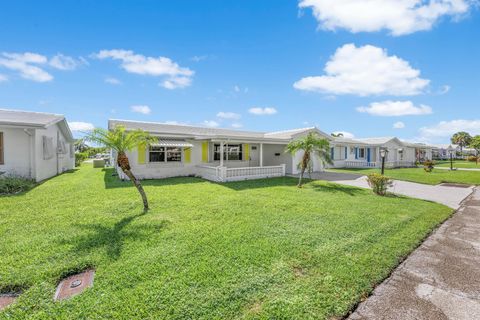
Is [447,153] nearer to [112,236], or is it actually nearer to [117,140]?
[117,140]

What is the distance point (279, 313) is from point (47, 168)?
62.6 feet

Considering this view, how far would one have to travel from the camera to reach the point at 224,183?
1518 centimetres

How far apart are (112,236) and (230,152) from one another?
568 inches

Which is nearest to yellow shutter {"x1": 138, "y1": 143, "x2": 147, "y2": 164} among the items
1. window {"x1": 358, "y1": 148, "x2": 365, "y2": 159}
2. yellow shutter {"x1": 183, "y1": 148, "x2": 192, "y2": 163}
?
yellow shutter {"x1": 183, "y1": 148, "x2": 192, "y2": 163}

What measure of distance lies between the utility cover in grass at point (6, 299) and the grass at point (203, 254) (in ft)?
0.45

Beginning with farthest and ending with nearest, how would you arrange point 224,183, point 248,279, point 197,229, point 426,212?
point 224,183, point 426,212, point 197,229, point 248,279

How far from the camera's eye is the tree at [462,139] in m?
73.0

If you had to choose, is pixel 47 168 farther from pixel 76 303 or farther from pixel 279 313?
pixel 279 313

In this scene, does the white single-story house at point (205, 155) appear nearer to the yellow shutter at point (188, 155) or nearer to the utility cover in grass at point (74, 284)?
the yellow shutter at point (188, 155)

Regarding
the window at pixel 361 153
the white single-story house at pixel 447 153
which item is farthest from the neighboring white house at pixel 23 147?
the white single-story house at pixel 447 153

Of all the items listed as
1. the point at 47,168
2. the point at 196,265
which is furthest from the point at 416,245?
the point at 47,168

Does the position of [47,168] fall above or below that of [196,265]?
above

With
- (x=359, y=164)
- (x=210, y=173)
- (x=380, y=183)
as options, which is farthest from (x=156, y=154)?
(x=359, y=164)

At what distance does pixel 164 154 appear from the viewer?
17.0 metres
